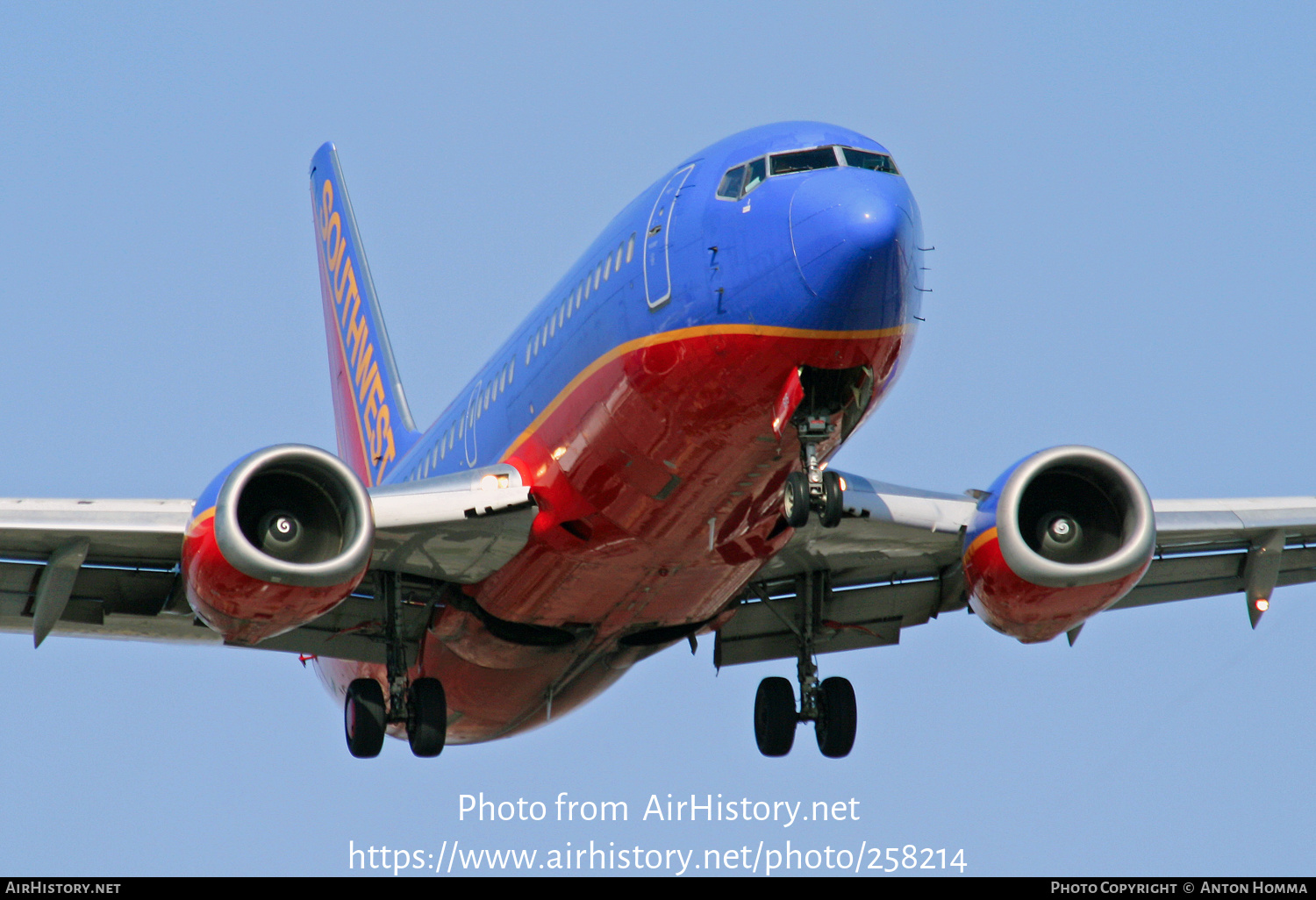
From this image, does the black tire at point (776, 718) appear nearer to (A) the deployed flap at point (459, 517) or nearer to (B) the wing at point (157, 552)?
(B) the wing at point (157, 552)

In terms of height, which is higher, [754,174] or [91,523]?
[754,174]

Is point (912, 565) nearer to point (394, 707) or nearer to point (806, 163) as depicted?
point (394, 707)

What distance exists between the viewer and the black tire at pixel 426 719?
21375mm

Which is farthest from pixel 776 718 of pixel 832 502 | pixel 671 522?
pixel 832 502

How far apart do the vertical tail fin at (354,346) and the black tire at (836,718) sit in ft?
30.0

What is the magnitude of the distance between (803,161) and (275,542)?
6.20 meters

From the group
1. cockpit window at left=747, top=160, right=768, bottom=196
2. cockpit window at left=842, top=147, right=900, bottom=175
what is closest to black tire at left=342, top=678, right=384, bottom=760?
cockpit window at left=747, top=160, right=768, bottom=196

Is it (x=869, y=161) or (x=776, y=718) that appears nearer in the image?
(x=869, y=161)

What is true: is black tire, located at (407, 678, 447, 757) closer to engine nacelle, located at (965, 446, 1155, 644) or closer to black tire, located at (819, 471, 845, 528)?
engine nacelle, located at (965, 446, 1155, 644)

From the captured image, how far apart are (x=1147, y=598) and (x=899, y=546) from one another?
4694mm

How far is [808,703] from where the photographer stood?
2294 cm

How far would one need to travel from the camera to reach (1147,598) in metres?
24.2

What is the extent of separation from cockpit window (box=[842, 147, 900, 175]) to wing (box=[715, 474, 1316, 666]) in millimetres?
4193

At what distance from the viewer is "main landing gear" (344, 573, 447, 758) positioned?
21219 mm
